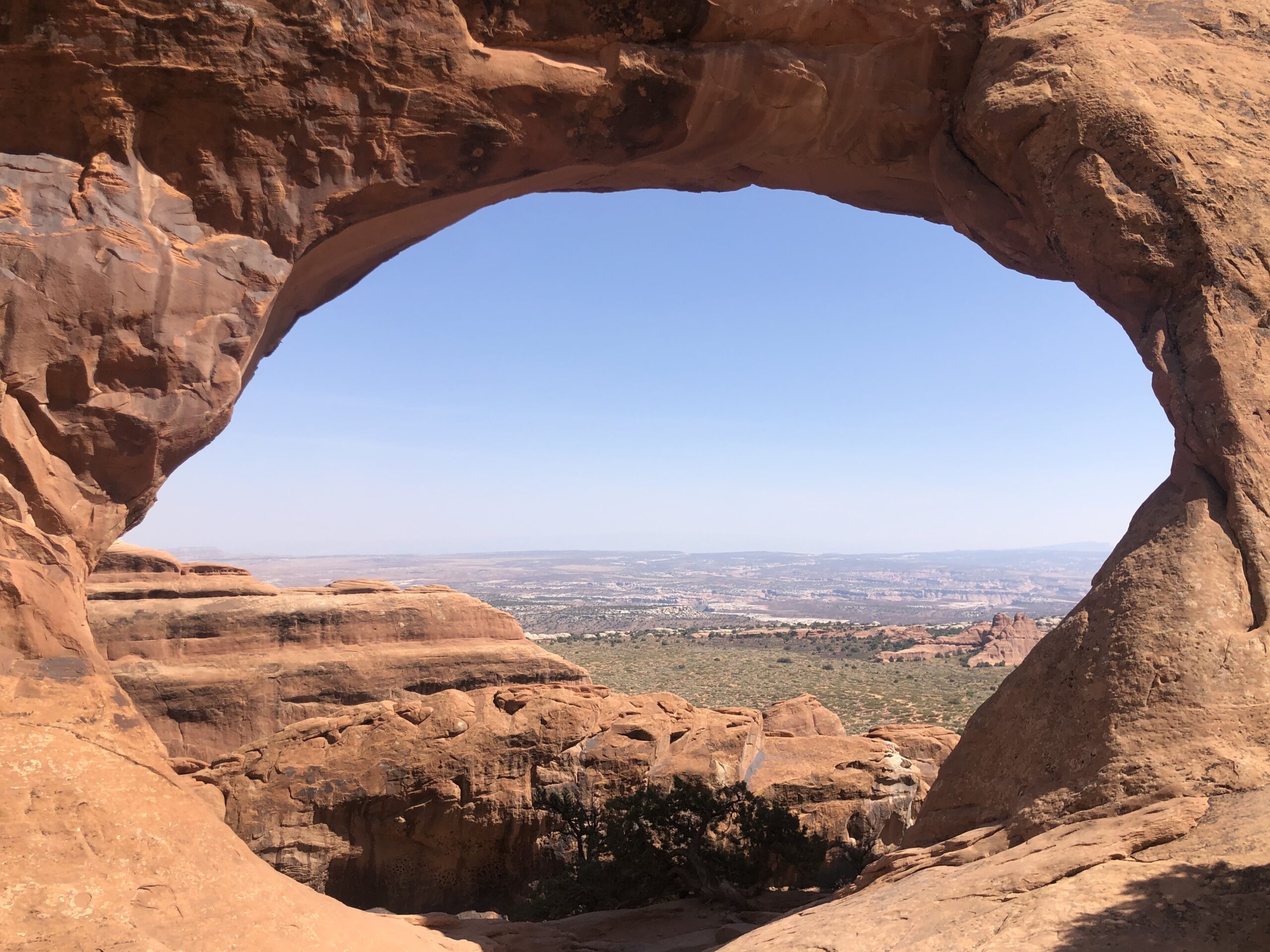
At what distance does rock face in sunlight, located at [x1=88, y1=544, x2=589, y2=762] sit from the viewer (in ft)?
74.8

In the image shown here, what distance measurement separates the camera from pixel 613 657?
51.3 m

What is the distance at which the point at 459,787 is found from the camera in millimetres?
15930

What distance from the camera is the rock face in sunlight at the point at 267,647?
22.8 meters

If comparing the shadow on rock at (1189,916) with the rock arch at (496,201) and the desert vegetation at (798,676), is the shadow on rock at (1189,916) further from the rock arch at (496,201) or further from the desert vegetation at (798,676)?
the desert vegetation at (798,676)

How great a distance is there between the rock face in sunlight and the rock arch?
1485 cm

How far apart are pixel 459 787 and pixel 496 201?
11.1 meters

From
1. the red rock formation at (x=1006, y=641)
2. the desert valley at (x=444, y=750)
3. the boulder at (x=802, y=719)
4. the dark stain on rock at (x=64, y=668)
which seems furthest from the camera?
the red rock formation at (x=1006, y=641)

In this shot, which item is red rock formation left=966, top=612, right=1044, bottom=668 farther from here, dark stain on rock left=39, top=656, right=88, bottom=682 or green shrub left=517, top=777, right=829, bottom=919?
dark stain on rock left=39, top=656, right=88, bottom=682

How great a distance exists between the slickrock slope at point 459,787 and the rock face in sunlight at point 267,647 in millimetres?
5804

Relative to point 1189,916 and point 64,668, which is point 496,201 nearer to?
point 64,668

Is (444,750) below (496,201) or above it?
below

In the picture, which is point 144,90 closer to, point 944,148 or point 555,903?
point 944,148

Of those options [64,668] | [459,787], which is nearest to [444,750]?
[459,787]

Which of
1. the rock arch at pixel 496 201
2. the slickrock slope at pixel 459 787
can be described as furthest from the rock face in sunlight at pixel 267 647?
the rock arch at pixel 496 201
